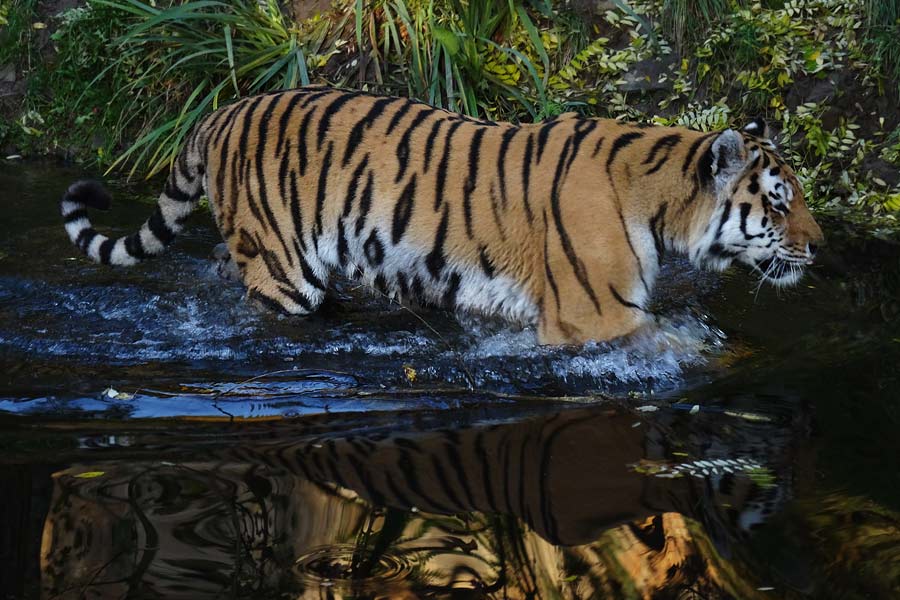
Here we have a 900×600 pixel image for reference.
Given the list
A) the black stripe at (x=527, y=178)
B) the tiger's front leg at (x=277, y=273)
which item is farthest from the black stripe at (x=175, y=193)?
the black stripe at (x=527, y=178)

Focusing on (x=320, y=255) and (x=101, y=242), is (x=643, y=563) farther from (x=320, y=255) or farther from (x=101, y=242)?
(x=101, y=242)

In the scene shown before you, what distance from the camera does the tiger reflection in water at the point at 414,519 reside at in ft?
9.37

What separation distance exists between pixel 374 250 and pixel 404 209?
0.80 ft

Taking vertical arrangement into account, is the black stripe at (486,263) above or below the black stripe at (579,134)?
below

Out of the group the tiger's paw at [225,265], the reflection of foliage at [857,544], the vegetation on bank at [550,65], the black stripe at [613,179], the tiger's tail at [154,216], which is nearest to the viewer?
Result: the reflection of foliage at [857,544]

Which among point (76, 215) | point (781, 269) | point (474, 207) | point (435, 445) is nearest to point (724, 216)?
point (781, 269)

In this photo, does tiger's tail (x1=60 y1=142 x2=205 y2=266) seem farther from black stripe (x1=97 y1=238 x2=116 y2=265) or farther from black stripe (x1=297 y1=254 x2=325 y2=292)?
black stripe (x1=297 y1=254 x2=325 y2=292)

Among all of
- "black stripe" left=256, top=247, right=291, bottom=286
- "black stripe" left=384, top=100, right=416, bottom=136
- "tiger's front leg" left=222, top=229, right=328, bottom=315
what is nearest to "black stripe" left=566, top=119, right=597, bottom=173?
"black stripe" left=384, top=100, right=416, bottom=136

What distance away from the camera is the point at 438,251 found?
192 inches

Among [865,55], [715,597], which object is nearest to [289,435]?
[715,597]

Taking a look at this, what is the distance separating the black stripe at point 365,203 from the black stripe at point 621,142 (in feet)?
3.39

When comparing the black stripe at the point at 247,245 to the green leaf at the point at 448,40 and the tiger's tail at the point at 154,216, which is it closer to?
the tiger's tail at the point at 154,216

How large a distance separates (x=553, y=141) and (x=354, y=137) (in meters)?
0.88

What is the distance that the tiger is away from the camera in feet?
15.1
